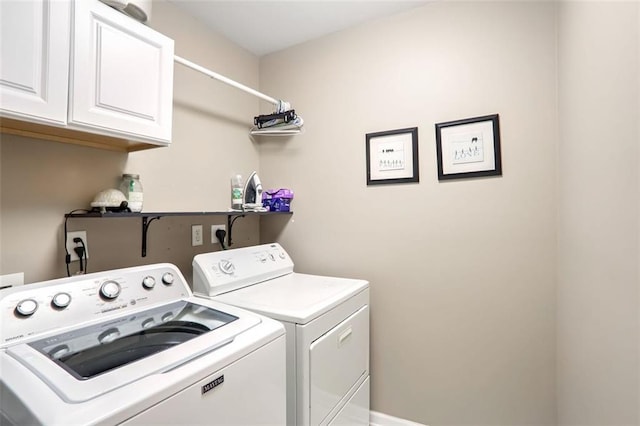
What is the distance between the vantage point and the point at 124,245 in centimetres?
155

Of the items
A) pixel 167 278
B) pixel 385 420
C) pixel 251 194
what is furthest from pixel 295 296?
pixel 385 420

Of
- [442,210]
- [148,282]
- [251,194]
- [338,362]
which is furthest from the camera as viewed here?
[251,194]

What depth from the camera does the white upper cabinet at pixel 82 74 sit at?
3.01 ft

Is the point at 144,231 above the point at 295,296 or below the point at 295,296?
above

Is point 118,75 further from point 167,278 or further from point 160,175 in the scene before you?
point 167,278

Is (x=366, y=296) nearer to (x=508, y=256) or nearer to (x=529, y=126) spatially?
(x=508, y=256)

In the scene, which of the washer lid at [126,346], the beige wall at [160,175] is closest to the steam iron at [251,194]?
the beige wall at [160,175]

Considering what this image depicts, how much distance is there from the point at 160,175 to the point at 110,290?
0.73 meters

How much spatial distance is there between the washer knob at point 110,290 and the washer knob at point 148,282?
98mm

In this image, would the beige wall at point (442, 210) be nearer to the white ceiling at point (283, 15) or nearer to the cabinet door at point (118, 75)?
the white ceiling at point (283, 15)

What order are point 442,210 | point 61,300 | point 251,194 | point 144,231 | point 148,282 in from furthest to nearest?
point 251,194, point 442,210, point 144,231, point 148,282, point 61,300

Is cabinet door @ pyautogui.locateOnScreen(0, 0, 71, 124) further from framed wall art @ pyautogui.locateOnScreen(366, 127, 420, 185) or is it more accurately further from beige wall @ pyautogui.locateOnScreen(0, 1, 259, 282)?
framed wall art @ pyautogui.locateOnScreen(366, 127, 420, 185)

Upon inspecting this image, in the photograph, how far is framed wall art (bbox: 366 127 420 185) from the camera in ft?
5.95

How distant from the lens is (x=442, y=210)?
174 centimetres
